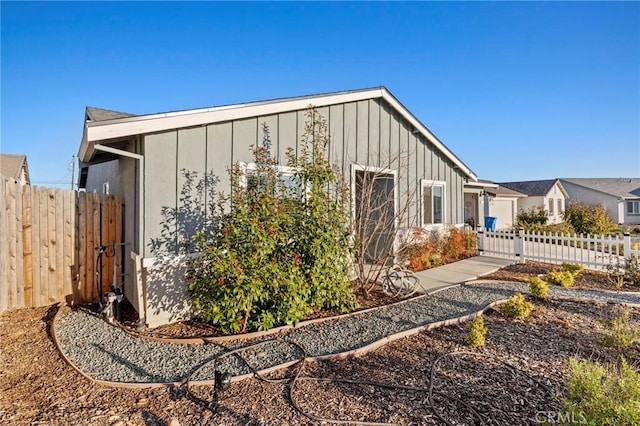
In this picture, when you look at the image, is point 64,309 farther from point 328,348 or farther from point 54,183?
point 54,183

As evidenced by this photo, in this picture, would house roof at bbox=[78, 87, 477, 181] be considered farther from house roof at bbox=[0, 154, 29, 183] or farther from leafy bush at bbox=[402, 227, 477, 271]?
house roof at bbox=[0, 154, 29, 183]

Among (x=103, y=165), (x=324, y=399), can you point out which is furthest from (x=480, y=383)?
(x=103, y=165)

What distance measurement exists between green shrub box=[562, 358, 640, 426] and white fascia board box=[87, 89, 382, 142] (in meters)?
5.40

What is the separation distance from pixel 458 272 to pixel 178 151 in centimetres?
710

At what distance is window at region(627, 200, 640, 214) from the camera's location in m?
33.7

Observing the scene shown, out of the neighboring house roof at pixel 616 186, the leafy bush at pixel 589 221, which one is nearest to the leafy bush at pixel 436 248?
the leafy bush at pixel 589 221

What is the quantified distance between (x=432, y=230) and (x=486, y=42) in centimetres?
607

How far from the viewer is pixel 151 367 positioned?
338 centimetres

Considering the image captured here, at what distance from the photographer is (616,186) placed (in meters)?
37.5

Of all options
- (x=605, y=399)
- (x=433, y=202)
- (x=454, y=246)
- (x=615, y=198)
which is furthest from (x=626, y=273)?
(x=615, y=198)

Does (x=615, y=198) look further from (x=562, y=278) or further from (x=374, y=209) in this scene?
(x=374, y=209)

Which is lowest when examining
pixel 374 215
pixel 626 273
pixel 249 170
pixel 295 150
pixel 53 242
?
pixel 626 273

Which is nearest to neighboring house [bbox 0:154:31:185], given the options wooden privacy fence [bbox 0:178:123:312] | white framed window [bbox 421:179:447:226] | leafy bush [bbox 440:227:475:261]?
wooden privacy fence [bbox 0:178:123:312]

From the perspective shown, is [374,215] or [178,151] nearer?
[178,151]
